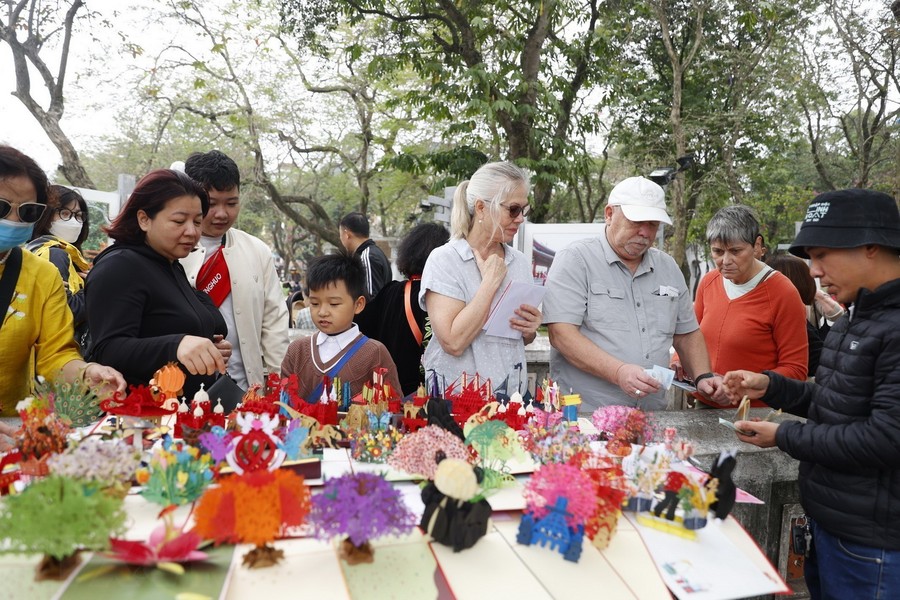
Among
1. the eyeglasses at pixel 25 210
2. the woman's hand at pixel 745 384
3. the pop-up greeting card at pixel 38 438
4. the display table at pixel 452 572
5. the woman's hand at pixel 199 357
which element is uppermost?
the eyeglasses at pixel 25 210

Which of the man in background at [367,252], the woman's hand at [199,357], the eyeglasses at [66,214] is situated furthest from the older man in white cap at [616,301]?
the eyeglasses at [66,214]

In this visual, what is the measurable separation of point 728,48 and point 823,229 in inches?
586

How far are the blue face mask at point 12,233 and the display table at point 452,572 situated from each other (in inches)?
46.7

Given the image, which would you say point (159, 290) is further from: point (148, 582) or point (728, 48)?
point (728, 48)

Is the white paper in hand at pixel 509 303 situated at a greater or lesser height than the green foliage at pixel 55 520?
greater

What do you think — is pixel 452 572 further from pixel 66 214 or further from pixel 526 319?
pixel 66 214

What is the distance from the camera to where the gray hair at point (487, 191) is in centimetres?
270

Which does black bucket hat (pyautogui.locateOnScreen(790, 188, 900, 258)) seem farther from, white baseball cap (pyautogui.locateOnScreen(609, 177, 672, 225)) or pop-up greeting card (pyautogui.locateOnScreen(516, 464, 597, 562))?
pop-up greeting card (pyautogui.locateOnScreen(516, 464, 597, 562))

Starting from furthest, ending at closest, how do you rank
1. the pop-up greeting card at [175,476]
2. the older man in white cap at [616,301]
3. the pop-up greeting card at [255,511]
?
the older man in white cap at [616,301]
the pop-up greeting card at [175,476]
the pop-up greeting card at [255,511]

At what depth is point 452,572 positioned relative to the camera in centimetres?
137

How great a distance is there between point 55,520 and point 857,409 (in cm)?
212

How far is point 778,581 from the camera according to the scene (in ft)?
4.94

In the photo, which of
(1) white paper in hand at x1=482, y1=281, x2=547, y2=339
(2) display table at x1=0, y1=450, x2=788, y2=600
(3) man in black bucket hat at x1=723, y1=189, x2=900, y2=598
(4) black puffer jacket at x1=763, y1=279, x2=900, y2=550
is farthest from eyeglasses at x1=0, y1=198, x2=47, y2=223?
(4) black puffer jacket at x1=763, y1=279, x2=900, y2=550

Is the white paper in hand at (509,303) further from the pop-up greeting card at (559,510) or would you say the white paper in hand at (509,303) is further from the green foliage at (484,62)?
the green foliage at (484,62)
